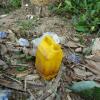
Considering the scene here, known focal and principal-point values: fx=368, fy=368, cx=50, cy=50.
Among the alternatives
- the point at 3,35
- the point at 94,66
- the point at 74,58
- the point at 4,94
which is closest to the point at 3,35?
the point at 3,35

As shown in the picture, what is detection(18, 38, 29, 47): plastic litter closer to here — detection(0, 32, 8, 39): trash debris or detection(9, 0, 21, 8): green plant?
detection(0, 32, 8, 39): trash debris

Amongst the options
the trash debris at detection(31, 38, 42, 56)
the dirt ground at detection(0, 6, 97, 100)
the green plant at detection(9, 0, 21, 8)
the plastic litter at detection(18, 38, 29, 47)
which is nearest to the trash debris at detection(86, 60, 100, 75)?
the dirt ground at detection(0, 6, 97, 100)

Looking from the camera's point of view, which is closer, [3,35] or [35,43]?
[35,43]

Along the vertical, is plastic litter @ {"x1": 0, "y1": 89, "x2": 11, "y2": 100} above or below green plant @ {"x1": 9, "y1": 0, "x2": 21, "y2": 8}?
below

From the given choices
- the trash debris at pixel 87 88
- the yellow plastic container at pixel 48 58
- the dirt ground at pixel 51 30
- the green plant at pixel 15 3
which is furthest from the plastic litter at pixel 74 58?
the green plant at pixel 15 3

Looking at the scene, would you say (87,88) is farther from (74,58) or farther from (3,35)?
(3,35)

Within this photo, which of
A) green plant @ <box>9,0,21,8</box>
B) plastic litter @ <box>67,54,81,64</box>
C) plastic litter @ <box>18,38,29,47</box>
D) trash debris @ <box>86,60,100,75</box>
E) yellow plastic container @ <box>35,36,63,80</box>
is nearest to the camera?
yellow plastic container @ <box>35,36,63,80</box>

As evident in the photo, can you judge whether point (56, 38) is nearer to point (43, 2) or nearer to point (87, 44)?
point (87, 44)
